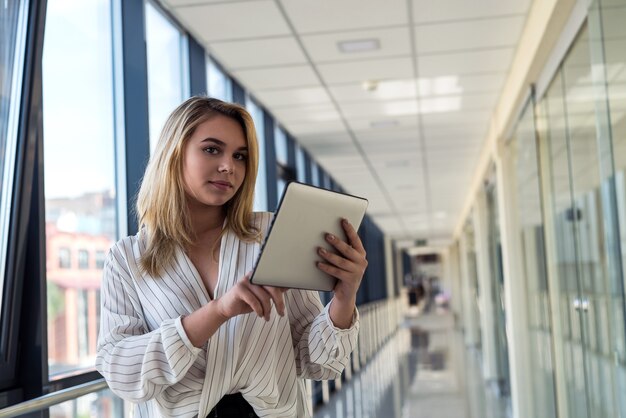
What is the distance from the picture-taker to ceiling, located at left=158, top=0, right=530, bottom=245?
461 centimetres

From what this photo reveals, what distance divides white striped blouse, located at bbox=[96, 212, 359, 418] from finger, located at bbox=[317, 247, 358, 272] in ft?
0.46

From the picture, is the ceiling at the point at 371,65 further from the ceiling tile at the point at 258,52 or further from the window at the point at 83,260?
the window at the point at 83,260

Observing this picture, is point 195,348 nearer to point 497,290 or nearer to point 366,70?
point 366,70

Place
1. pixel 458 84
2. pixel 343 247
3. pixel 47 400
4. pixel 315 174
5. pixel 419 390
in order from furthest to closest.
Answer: pixel 315 174 → pixel 419 390 → pixel 458 84 → pixel 47 400 → pixel 343 247

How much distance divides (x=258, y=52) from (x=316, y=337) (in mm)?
4066

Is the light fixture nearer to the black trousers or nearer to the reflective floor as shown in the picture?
the reflective floor

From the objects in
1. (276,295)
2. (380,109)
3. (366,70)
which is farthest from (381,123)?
(276,295)

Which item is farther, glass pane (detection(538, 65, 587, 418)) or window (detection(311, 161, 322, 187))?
window (detection(311, 161, 322, 187))

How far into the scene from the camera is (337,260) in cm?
134

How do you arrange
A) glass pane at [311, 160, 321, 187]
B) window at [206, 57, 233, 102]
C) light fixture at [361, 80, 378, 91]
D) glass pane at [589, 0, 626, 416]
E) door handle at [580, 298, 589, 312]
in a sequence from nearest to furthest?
glass pane at [589, 0, 626, 416], door handle at [580, 298, 589, 312], window at [206, 57, 233, 102], light fixture at [361, 80, 378, 91], glass pane at [311, 160, 321, 187]

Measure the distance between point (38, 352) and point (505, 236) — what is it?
5.45 metres

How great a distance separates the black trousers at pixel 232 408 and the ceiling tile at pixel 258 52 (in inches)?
154

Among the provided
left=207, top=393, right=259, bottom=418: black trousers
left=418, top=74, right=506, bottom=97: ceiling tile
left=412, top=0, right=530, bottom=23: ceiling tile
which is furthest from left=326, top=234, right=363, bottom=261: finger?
left=418, top=74, right=506, bottom=97: ceiling tile

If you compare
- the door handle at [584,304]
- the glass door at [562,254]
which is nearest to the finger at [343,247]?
the door handle at [584,304]
